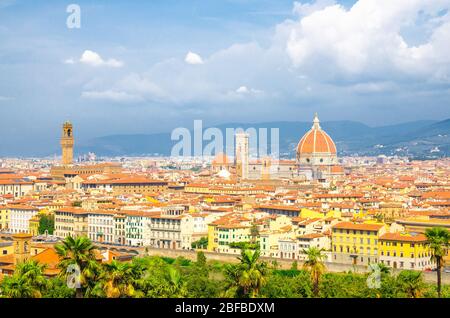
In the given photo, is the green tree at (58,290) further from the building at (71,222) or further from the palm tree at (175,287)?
the building at (71,222)

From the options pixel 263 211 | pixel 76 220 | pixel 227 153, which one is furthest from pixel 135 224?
pixel 227 153

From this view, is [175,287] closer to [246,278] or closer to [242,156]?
[246,278]

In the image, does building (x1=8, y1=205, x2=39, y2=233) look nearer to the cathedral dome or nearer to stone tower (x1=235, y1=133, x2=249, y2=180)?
stone tower (x1=235, y1=133, x2=249, y2=180)

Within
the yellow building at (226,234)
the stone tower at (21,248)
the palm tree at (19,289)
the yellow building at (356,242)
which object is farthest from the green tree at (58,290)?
the yellow building at (226,234)

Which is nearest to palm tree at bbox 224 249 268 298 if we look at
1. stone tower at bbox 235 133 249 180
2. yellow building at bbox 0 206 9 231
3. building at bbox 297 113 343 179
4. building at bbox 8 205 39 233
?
building at bbox 8 205 39 233

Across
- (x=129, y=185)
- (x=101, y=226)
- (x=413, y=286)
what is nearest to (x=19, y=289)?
(x=413, y=286)
